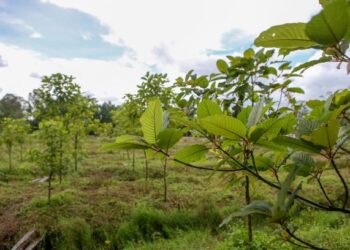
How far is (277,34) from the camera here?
1.74ft

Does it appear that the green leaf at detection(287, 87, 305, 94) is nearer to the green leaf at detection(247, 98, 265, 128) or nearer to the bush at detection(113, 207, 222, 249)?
the green leaf at detection(247, 98, 265, 128)

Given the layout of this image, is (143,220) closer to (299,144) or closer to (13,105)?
(299,144)

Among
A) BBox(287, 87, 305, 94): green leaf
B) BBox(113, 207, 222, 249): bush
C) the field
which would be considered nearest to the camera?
BBox(287, 87, 305, 94): green leaf

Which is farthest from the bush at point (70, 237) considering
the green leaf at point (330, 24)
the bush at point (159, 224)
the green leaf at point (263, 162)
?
the green leaf at point (330, 24)

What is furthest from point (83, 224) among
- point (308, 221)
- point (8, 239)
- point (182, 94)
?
point (182, 94)

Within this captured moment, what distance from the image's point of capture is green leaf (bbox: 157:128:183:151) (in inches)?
24.7

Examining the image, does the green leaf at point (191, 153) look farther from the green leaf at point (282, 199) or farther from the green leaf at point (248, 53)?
the green leaf at point (248, 53)

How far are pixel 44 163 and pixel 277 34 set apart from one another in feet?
21.8

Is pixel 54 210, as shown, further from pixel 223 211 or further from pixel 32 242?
pixel 223 211

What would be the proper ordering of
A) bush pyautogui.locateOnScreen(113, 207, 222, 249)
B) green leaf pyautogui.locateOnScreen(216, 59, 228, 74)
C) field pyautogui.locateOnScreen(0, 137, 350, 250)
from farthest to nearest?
bush pyautogui.locateOnScreen(113, 207, 222, 249), field pyautogui.locateOnScreen(0, 137, 350, 250), green leaf pyautogui.locateOnScreen(216, 59, 228, 74)

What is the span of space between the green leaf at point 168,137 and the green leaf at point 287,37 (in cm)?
22

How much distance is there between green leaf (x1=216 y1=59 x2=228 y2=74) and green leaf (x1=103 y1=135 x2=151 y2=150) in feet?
1.98

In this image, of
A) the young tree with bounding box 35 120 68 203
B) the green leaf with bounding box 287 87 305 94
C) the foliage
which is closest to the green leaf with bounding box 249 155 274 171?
the foliage

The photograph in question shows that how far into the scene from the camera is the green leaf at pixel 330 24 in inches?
17.1
